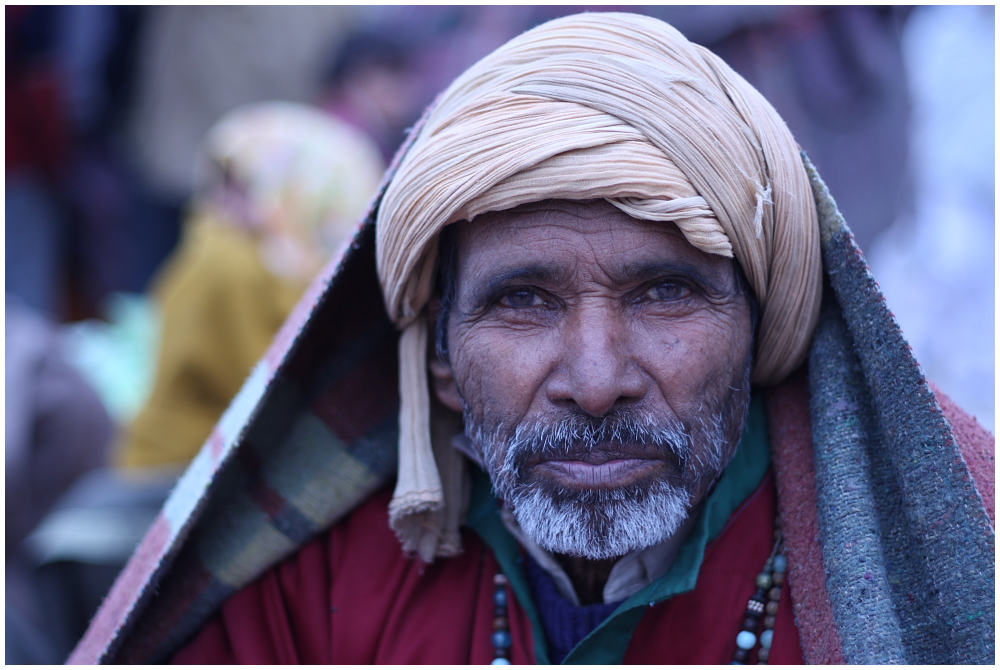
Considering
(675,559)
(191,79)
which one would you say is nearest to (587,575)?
(675,559)

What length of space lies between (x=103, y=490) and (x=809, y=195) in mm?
2646

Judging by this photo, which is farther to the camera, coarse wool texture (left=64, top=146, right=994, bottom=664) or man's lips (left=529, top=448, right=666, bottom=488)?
man's lips (left=529, top=448, right=666, bottom=488)

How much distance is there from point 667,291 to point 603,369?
241mm

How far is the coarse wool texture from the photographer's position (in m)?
1.56

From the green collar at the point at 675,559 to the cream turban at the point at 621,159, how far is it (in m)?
0.16

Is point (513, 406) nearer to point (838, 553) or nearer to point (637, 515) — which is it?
point (637, 515)

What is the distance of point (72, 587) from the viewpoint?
2842mm

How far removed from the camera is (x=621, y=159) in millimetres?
1648

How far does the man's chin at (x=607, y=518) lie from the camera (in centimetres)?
173

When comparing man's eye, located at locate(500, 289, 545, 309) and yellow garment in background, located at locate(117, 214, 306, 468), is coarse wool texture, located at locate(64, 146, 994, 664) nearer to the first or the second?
man's eye, located at locate(500, 289, 545, 309)

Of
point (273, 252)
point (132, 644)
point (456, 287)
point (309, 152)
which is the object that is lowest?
point (132, 644)

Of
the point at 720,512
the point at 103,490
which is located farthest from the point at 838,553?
the point at 103,490

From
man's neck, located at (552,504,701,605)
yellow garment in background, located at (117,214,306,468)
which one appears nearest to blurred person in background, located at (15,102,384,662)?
yellow garment in background, located at (117,214,306,468)

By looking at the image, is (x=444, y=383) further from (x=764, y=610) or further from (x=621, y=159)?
(x=764, y=610)
